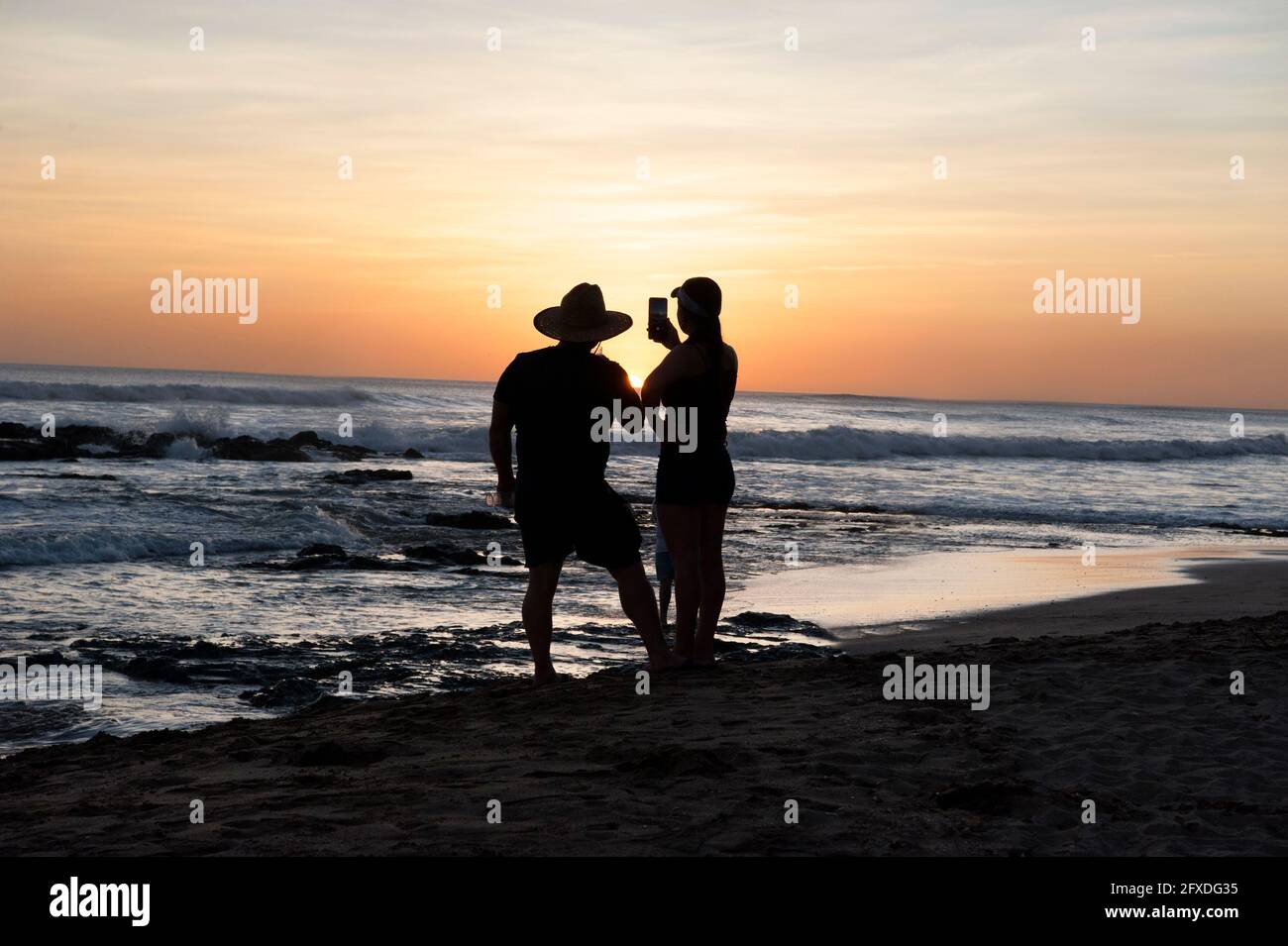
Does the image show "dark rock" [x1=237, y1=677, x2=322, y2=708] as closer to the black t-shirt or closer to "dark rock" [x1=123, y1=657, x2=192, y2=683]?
"dark rock" [x1=123, y1=657, x2=192, y2=683]

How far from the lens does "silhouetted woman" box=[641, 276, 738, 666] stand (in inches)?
223

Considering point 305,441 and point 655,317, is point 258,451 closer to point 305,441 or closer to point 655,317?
point 305,441

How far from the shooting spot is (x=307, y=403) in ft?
193

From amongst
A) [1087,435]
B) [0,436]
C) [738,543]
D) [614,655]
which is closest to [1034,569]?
[738,543]

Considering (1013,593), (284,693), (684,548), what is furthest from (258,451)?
(684,548)

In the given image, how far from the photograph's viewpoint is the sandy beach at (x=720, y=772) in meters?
3.62

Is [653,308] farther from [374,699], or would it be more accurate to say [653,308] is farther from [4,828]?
[4,828]

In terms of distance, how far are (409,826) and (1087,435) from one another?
57528 millimetres

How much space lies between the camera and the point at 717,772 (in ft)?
14.0

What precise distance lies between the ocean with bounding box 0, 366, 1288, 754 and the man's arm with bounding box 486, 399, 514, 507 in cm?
190

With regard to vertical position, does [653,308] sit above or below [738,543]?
above

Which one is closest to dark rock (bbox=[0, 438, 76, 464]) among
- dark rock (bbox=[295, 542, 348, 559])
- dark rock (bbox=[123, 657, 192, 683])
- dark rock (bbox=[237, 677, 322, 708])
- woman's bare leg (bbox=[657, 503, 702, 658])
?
dark rock (bbox=[295, 542, 348, 559])
